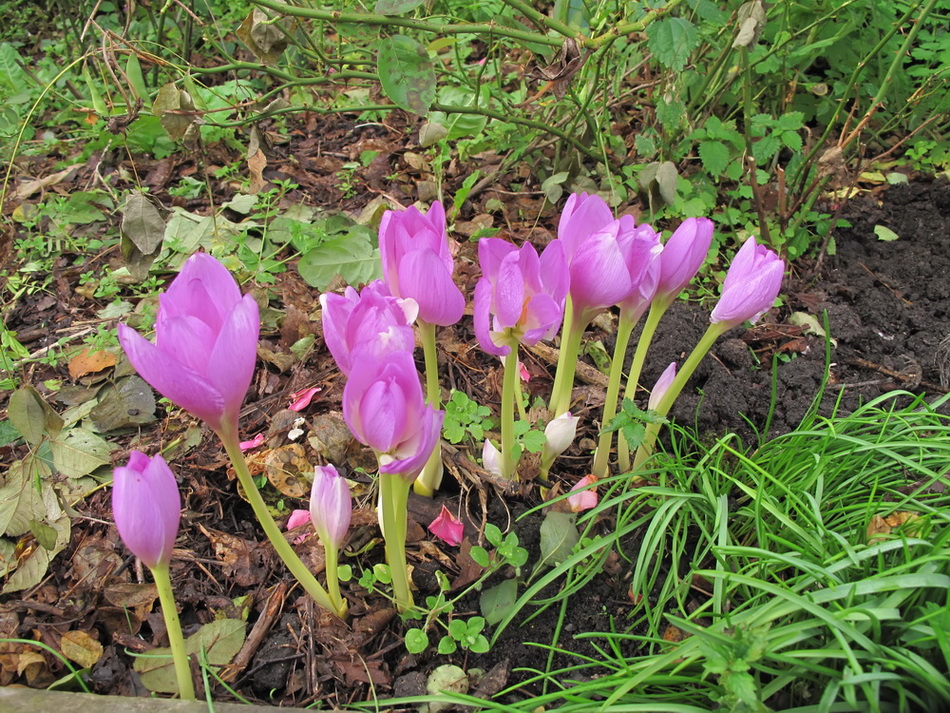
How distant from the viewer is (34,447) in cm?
158

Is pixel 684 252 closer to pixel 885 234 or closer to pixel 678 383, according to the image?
pixel 678 383

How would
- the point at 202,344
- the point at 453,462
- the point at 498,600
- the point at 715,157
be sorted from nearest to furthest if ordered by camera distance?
the point at 202,344, the point at 498,600, the point at 453,462, the point at 715,157

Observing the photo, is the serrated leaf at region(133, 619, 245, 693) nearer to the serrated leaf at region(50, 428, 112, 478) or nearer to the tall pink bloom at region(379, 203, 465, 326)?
the serrated leaf at region(50, 428, 112, 478)

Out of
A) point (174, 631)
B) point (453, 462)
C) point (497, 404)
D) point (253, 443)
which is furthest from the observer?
point (497, 404)

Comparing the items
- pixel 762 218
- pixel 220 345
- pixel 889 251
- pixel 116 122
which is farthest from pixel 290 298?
pixel 889 251

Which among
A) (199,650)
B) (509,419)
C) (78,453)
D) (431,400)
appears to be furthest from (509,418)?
(78,453)

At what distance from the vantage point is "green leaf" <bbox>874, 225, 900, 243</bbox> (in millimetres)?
2424

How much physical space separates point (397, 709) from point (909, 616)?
85cm

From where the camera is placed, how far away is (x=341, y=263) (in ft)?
6.61

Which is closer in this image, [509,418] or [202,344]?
[202,344]

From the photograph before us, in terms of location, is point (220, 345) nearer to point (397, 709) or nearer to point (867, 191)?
point (397, 709)

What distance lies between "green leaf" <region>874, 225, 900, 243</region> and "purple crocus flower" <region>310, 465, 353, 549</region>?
81.4 inches

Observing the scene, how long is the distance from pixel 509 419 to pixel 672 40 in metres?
1.08

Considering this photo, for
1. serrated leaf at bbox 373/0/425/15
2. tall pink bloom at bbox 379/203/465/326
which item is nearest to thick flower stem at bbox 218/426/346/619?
tall pink bloom at bbox 379/203/465/326
